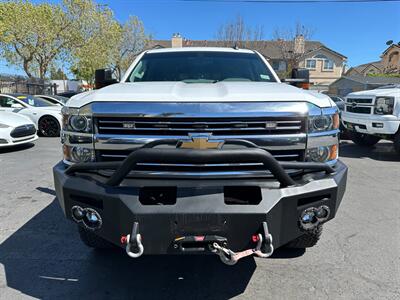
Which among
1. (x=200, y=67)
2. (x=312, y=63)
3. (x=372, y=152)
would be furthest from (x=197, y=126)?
(x=312, y=63)

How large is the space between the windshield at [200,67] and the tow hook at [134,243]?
1976 mm

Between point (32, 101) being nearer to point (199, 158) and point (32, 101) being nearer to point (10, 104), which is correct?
point (10, 104)

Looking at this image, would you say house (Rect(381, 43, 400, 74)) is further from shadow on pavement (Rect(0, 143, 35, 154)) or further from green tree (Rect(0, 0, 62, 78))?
shadow on pavement (Rect(0, 143, 35, 154))

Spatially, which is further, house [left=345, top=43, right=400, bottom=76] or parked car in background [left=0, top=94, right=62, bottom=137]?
house [left=345, top=43, right=400, bottom=76]

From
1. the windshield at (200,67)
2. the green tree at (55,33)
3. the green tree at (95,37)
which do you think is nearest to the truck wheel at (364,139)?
the windshield at (200,67)

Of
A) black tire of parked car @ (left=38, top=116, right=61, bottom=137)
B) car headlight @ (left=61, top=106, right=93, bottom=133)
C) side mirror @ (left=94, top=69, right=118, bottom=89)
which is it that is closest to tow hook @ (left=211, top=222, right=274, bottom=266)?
car headlight @ (left=61, top=106, right=93, bottom=133)

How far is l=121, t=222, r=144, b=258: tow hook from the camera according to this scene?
2031 mm

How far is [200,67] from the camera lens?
12.5 feet

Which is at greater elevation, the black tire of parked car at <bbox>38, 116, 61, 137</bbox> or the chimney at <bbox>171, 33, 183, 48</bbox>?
the chimney at <bbox>171, 33, 183, 48</bbox>

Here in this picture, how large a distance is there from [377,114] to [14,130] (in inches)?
343

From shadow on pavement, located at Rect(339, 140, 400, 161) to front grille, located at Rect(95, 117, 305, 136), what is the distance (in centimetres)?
665

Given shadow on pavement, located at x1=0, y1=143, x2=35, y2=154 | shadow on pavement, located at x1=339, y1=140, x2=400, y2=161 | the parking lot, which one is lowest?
the parking lot

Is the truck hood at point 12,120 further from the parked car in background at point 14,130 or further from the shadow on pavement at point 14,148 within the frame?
the shadow on pavement at point 14,148

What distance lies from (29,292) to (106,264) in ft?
2.13
